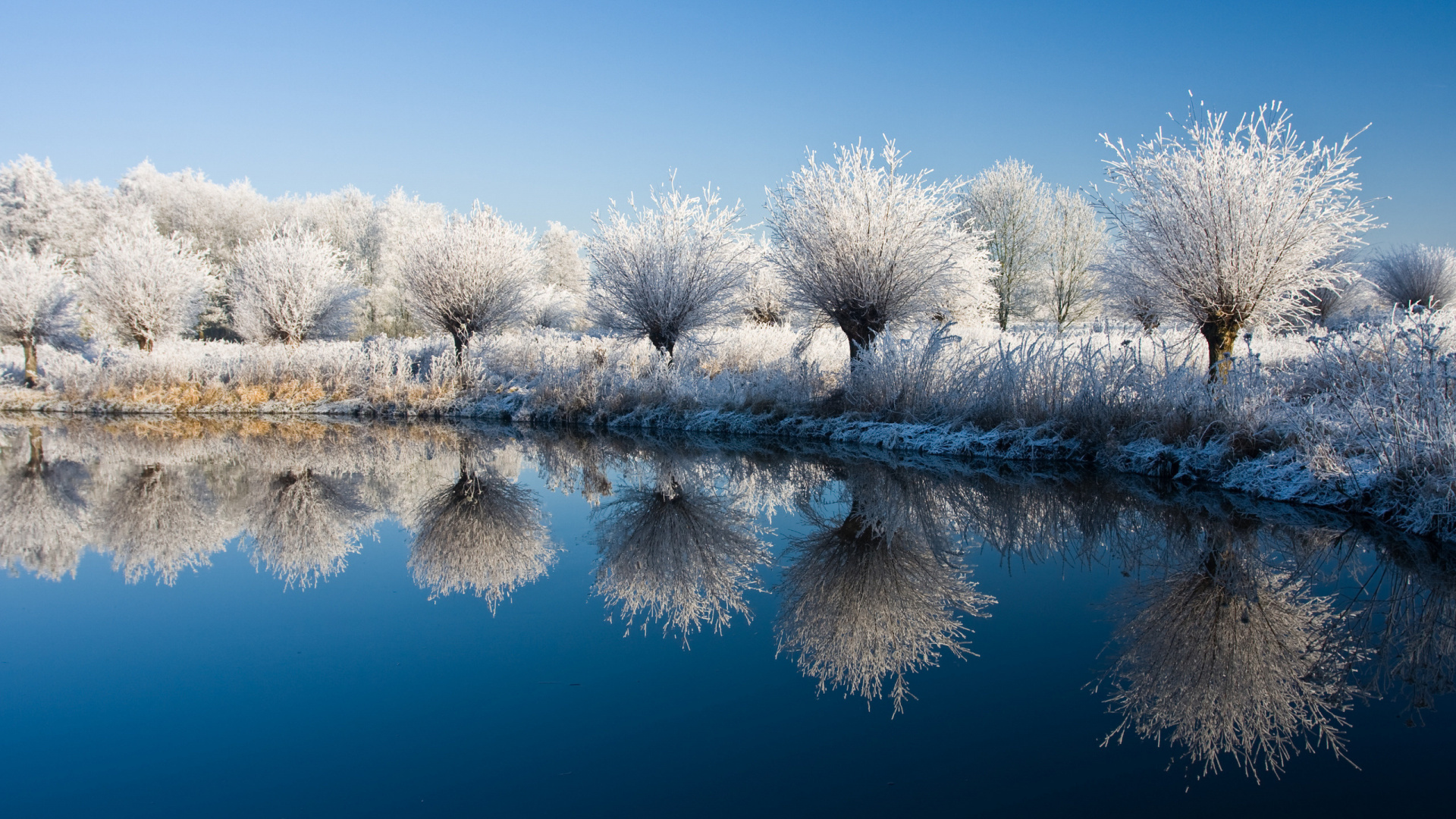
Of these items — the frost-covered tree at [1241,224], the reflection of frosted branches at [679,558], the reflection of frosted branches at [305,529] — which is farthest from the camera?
the frost-covered tree at [1241,224]

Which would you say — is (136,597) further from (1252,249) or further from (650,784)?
(1252,249)

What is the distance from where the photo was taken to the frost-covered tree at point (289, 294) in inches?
883

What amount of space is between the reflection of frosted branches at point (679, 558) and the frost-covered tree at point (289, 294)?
1980 cm

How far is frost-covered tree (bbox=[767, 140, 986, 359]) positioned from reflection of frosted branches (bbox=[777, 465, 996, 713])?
24.0ft

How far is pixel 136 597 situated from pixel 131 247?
23989 millimetres

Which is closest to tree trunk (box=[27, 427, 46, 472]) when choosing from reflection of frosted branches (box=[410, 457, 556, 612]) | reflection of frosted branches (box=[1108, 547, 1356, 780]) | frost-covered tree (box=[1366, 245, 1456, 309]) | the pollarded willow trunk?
reflection of frosted branches (box=[410, 457, 556, 612])

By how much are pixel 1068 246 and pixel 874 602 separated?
28.7 meters

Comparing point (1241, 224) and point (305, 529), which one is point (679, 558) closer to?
point (305, 529)

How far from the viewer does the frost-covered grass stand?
582 cm

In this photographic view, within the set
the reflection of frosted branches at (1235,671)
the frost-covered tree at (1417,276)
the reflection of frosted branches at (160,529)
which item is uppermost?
the frost-covered tree at (1417,276)

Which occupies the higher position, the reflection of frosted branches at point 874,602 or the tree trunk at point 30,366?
the tree trunk at point 30,366

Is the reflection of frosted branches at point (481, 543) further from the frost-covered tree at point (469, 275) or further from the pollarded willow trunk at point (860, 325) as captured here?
the frost-covered tree at point (469, 275)

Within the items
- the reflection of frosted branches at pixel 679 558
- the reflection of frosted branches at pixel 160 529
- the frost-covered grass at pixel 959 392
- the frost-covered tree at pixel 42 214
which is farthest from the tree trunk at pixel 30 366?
the reflection of frosted branches at pixel 679 558

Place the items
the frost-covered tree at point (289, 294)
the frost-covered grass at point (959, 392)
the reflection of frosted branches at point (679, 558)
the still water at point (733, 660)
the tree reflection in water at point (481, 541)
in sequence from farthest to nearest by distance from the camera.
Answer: the frost-covered tree at point (289, 294) → the frost-covered grass at point (959, 392) → the tree reflection in water at point (481, 541) → the reflection of frosted branches at point (679, 558) → the still water at point (733, 660)
